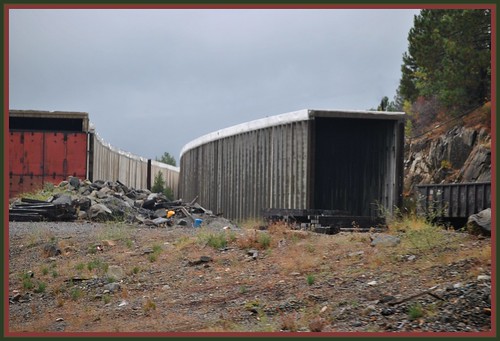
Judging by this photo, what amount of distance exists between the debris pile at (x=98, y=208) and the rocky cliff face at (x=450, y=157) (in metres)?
13.7

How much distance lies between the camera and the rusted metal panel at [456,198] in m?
18.8

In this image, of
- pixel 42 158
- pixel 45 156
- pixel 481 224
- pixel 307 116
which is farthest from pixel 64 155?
pixel 481 224

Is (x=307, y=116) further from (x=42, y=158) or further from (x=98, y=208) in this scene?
(x=42, y=158)

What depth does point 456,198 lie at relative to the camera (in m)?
20.1

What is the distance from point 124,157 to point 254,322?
30040 millimetres

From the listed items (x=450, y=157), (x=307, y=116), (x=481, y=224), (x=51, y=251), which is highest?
(x=307, y=116)

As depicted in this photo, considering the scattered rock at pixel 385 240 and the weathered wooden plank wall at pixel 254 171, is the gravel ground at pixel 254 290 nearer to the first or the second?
the scattered rock at pixel 385 240

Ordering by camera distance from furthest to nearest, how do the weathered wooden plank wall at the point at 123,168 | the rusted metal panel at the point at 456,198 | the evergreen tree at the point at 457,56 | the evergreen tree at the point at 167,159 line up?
1. the evergreen tree at the point at 167,159
2. the evergreen tree at the point at 457,56
3. the weathered wooden plank wall at the point at 123,168
4. the rusted metal panel at the point at 456,198

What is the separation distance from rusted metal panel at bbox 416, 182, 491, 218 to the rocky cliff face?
365 inches

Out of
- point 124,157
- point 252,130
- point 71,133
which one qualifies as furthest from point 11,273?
point 124,157

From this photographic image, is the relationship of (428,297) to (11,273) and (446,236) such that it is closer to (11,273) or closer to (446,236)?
(446,236)

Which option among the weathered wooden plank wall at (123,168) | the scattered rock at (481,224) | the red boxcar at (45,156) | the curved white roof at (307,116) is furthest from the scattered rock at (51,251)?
the weathered wooden plank wall at (123,168)

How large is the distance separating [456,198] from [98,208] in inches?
418

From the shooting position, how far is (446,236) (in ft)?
42.6
